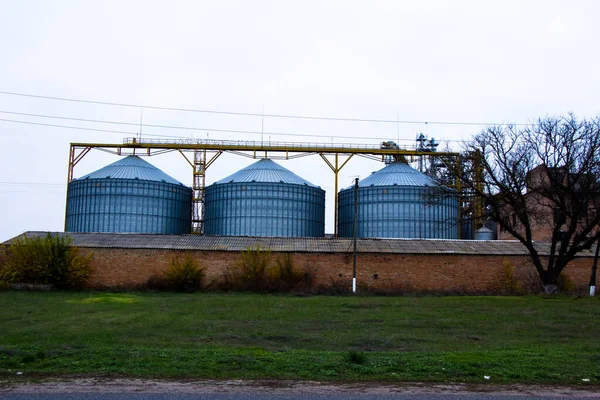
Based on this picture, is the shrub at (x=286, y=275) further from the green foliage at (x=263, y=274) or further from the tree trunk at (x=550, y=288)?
the tree trunk at (x=550, y=288)

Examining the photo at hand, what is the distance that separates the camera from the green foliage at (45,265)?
36.9 m

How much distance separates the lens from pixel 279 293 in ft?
121

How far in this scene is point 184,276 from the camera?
38.5 metres

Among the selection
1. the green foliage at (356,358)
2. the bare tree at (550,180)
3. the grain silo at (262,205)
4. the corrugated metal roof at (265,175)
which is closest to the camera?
the green foliage at (356,358)

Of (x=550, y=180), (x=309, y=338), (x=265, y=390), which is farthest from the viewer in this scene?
(x=550, y=180)

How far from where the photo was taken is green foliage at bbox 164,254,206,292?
38.3 m

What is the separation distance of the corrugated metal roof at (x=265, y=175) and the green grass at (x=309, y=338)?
72.9ft

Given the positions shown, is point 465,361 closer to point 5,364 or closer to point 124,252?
point 5,364

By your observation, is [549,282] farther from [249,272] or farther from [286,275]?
[249,272]

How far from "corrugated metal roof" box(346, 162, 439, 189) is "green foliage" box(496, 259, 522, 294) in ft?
38.8

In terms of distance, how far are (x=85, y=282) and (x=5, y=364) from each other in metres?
28.0

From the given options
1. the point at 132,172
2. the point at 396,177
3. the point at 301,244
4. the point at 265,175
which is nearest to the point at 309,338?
the point at 301,244

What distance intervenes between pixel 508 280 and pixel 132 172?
95.1 ft

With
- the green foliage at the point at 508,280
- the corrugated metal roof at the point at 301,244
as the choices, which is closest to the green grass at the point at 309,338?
the green foliage at the point at 508,280
